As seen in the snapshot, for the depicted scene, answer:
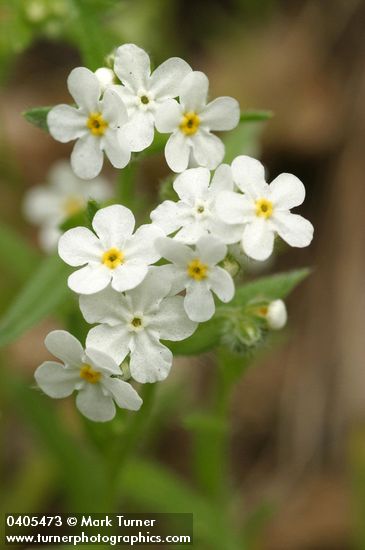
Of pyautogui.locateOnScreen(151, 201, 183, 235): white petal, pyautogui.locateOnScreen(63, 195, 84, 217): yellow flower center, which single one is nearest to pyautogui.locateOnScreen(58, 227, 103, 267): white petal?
pyautogui.locateOnScreen(151, 201, 183, 235): white petal

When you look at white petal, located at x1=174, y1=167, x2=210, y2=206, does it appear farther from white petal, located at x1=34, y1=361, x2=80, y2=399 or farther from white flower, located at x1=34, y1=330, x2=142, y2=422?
white petal, located at x1=34, y1=361, x2=80, y2=399

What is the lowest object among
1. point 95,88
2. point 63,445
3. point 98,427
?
point 98,427

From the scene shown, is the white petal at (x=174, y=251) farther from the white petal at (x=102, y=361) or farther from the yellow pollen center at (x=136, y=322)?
the white petal at (x=102, y=361)

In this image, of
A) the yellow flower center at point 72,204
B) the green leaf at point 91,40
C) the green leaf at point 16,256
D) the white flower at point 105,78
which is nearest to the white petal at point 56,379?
the white flower at point 105,78

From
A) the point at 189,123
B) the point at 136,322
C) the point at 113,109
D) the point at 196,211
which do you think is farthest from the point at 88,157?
the point at 136,322

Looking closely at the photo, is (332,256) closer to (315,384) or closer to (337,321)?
(337,321)

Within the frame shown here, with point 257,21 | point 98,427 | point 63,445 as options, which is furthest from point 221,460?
point 257,21

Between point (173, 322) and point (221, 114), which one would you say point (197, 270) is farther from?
point (221, 114)
